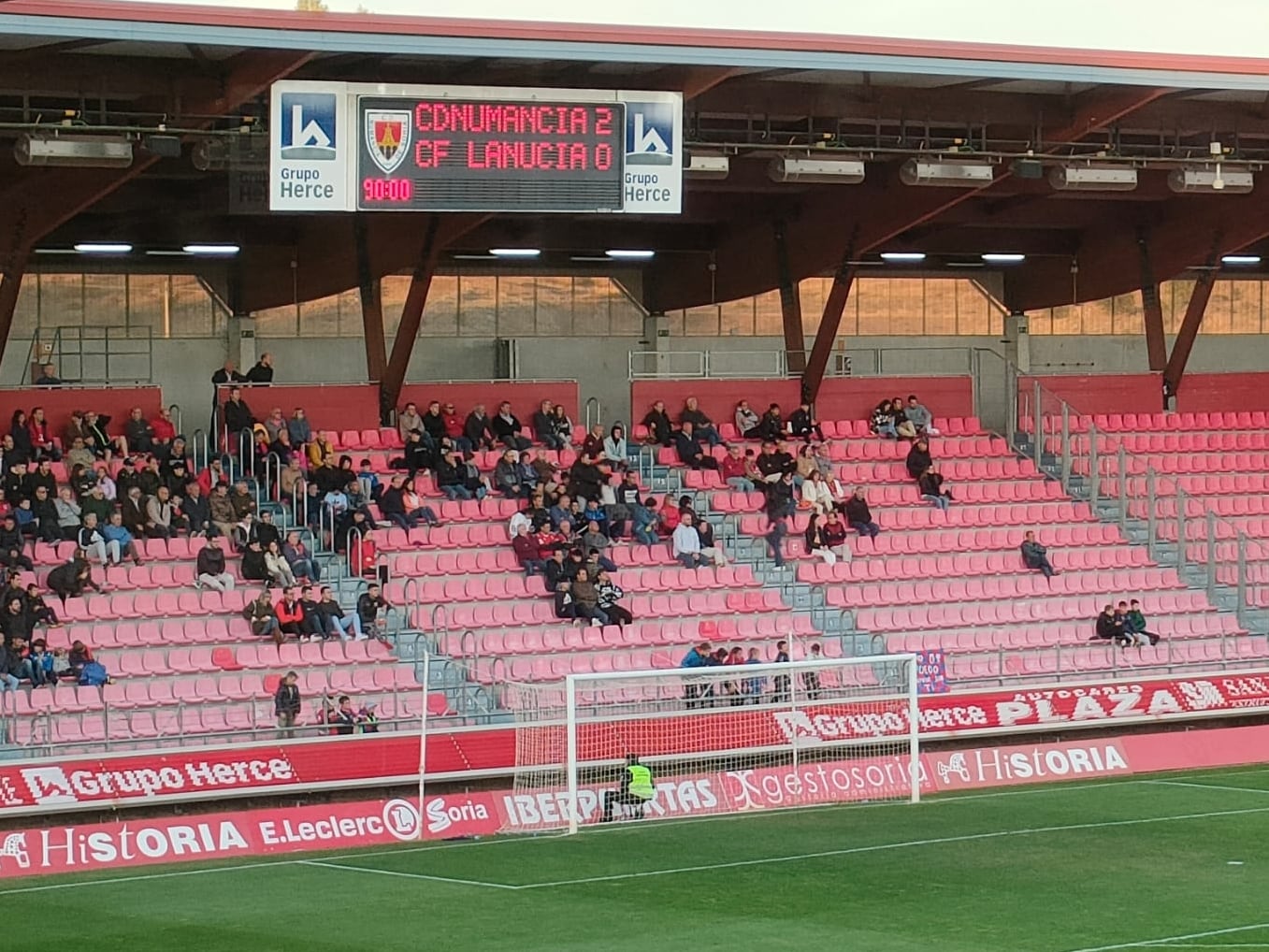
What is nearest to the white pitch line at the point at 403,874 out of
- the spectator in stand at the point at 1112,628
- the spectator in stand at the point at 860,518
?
the spectator in stand at the point at 860,518

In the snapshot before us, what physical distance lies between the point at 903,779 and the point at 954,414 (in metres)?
12.6

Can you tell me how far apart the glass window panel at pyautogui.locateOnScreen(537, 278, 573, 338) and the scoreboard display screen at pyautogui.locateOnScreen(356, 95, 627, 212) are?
12.1 metres

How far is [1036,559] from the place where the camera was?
99.0ft

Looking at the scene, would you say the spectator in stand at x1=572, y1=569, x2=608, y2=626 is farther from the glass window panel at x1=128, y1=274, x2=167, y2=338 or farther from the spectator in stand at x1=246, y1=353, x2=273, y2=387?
the glass window panel at x1=128, y1=274, x2=167, y2=338

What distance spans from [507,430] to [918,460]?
6.18m

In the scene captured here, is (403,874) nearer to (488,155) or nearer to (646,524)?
(488,155)

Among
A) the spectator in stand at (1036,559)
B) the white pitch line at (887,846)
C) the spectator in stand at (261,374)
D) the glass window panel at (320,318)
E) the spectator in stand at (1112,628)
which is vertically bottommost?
the white pitch line at (887,846)

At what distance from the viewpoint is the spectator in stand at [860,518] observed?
Result: 3009 centimetres

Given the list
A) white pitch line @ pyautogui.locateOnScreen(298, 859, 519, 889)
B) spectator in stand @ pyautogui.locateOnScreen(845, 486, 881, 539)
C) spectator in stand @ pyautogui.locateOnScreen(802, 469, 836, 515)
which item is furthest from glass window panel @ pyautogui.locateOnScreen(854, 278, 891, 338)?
white pitch line @ pyautogui.locateOnScreen(298, 859, 519, 889)

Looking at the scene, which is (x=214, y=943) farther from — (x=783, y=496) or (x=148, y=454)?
(x=783, y=496)

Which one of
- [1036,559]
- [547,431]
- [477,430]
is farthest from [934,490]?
[477,430]

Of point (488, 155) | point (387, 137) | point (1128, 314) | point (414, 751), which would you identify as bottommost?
point (414, 751)

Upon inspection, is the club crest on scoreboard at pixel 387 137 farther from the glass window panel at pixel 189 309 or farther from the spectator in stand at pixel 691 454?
the glass window panel at pixel 189 309

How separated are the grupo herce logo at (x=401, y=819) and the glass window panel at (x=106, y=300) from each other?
13.5m
